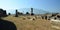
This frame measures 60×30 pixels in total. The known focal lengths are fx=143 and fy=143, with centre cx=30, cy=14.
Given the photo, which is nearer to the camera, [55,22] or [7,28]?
[7,28]

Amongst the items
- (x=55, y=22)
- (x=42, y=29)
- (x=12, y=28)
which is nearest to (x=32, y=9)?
(x=55, y=22)

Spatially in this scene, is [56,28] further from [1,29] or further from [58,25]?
[1,29]

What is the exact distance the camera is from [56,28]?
16.0 meters

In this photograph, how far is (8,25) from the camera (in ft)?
43.8

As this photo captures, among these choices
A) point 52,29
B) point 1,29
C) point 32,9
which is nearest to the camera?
point 1,29

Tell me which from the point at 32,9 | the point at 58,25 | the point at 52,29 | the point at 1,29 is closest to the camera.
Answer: the point at 1,29

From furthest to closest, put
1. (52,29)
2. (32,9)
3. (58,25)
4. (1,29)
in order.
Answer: (32,9) < (58,25) < (52,29) < (1,29)

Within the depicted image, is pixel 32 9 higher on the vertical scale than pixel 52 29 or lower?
higher

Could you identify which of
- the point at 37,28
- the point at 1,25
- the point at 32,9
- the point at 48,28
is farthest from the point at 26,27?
the point at 32,9

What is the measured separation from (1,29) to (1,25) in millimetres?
A: 418

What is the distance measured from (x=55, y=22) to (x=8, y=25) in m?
6.70

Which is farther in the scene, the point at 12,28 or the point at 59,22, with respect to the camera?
the point at 59,22

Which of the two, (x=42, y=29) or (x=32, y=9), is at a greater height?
(x=32, y=9)

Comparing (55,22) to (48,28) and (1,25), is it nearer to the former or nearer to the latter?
(48,28)
